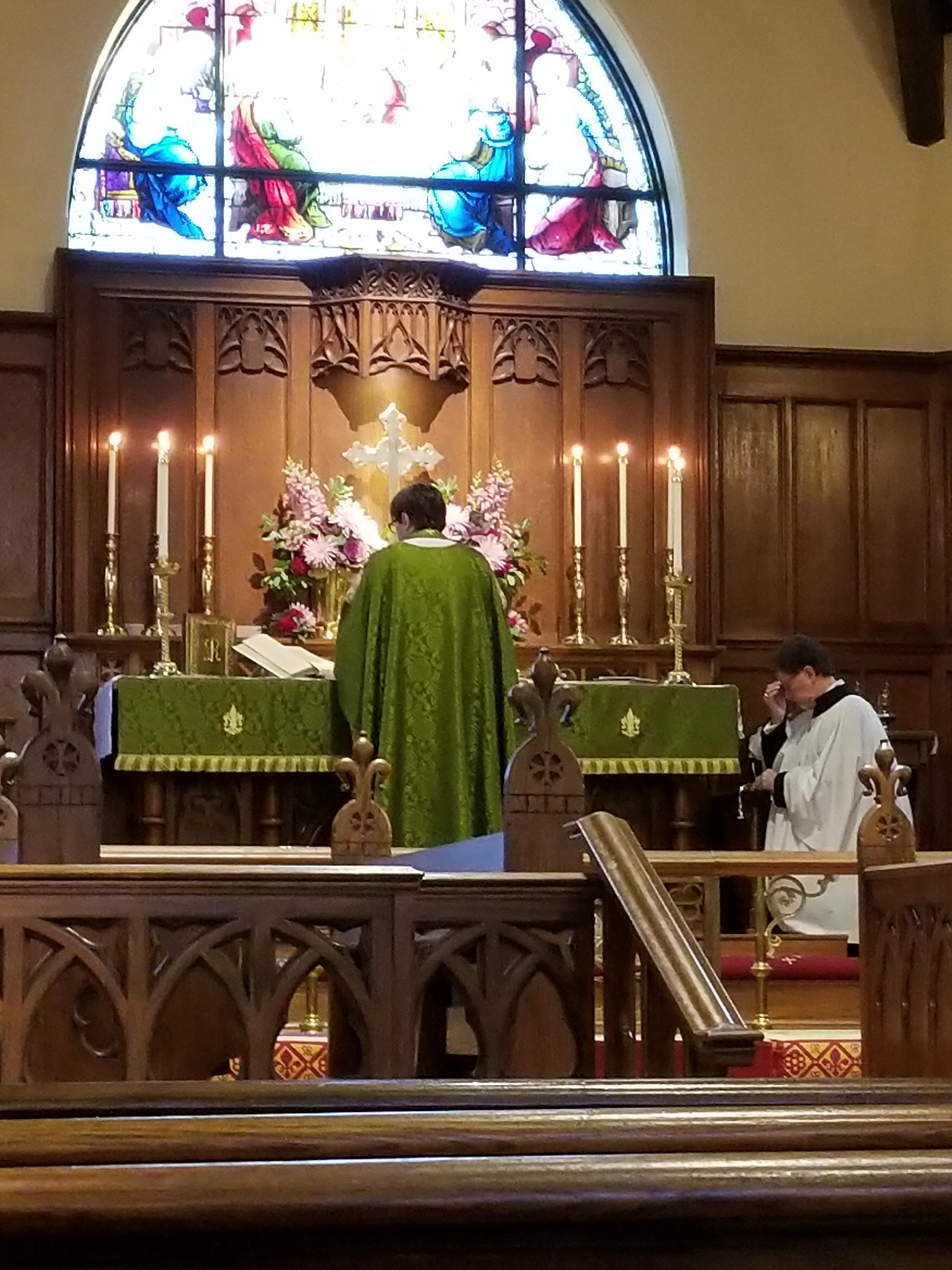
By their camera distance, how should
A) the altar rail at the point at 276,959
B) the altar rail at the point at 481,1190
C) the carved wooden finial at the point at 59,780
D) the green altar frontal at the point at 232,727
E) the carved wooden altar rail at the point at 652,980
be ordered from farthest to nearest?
the green altar frontal at the point at 232,727
the carved wooden finial at the point at 59,780
the altar rail at the point at 276,959
the carved wooden altar rail at the point at 652,980
the altar rail at the point at 481,1190

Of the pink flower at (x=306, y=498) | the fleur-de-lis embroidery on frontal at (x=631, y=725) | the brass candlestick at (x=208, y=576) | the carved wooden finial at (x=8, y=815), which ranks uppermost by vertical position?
the pink flower at (x=306, y=498)

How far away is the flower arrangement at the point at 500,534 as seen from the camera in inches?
355

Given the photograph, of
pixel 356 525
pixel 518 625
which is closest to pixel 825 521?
pixel 518 625

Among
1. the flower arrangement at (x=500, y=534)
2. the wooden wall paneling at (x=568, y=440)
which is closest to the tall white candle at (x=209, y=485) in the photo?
the flower arrangement at (x=500, y=534)

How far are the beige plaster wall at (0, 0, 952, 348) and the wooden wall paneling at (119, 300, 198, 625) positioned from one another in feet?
9.41

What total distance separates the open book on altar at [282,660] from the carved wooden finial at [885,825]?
323 centimetres

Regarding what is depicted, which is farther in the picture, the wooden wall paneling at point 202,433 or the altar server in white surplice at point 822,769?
the wooden wall paneling at point 202,433

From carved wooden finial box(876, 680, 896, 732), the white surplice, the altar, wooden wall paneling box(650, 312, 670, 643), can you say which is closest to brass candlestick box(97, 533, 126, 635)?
the altar

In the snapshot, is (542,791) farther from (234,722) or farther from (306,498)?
(306,498)

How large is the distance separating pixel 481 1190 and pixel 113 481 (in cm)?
786

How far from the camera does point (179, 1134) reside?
1.49 m

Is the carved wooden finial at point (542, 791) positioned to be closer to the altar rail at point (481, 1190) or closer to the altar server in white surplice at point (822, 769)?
the altar rail at point (481, 1190)

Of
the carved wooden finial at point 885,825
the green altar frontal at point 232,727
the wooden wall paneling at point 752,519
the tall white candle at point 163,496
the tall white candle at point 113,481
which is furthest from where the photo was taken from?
the wooden wall paneling at point 752,519

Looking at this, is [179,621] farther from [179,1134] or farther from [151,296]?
[179,1134]
